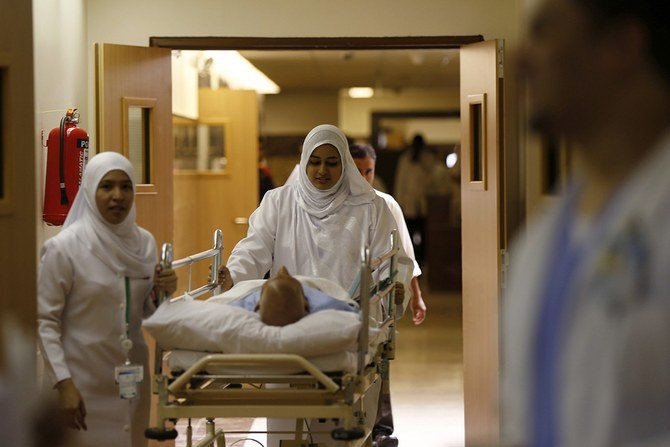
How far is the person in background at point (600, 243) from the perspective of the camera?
1384mm

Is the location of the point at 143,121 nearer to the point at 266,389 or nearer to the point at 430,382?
the point at 266,389

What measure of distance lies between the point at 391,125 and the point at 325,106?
4.58 m

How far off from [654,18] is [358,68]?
1364 centimetres

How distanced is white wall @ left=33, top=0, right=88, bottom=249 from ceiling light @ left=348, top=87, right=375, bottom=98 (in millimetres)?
13845

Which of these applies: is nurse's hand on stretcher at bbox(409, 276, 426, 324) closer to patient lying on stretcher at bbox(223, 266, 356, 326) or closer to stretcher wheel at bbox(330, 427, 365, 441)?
patient lying on stretcher at bbox(223, 266, 356, 326)

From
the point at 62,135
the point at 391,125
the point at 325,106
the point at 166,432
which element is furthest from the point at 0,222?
the point at 391,125

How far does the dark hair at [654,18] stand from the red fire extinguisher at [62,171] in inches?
143

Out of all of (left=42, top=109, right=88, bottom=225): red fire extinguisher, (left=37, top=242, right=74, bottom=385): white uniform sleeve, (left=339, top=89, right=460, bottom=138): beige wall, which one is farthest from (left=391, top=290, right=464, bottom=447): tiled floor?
(left=339, top=89, right=460, bottom=138): beige wall

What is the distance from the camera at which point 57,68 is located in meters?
5.12

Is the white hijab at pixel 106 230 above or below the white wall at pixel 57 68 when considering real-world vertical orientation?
below

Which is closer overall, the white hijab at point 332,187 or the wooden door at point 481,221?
the white hijab at point 332,187

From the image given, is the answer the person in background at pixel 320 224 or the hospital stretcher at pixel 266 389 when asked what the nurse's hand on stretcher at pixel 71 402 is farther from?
the person in background at pixel 320 224

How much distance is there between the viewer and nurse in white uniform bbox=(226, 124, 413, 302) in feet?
15.7

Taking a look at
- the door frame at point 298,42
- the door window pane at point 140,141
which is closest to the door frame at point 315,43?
the door frame at point 298,42
